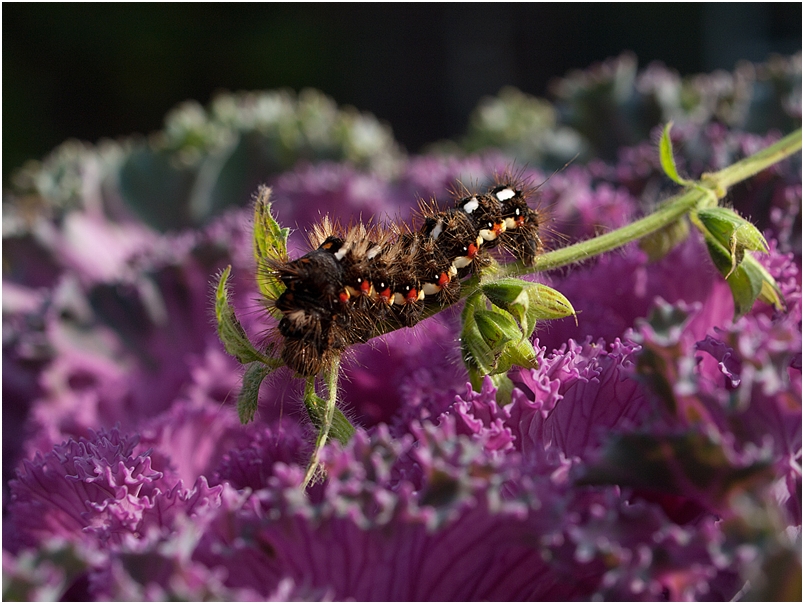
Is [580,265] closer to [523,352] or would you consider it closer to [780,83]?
[523,352]

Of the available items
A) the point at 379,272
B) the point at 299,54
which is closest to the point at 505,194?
the point at 379,272

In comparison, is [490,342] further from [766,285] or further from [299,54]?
[299,54]

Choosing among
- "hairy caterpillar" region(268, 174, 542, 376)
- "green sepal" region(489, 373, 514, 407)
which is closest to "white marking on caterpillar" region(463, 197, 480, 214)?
"hairy caterpillar" region(268, 174, 542, 376)

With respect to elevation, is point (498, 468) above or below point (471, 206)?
below

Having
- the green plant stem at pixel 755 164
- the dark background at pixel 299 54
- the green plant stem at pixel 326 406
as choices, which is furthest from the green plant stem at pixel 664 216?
the dark background at pixel 299 54

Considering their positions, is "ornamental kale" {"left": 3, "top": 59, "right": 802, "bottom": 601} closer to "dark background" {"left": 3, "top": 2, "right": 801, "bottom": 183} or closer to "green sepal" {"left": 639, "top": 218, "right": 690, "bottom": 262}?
"green sepal" {"left": 639, "top": 218, "right": 690, "bottom": 262}

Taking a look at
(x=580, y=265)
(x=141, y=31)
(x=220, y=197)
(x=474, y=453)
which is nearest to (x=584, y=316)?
(x=580, y=265)
